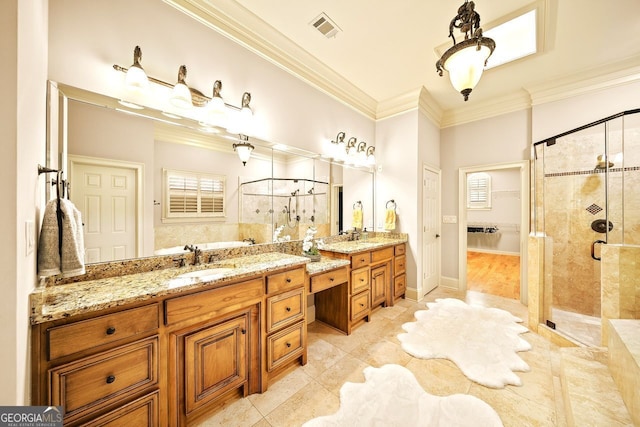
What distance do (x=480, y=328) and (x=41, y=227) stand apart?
3.75m

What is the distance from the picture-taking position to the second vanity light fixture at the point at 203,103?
59.1 inches

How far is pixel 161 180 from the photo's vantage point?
169cm

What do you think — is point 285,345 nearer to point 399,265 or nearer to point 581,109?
point 399,265

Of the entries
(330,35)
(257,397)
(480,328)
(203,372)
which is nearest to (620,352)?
(480,328)

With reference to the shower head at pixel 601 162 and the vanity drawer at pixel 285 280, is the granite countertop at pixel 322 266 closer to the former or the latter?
the vanity drawer at pixel 285 280

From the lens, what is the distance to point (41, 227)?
42.4 inches

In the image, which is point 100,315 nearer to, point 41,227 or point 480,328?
point 41,227

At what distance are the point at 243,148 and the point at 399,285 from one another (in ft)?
9.50

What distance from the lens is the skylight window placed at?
221 cm

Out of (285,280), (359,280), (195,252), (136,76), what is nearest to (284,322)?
(285,280)

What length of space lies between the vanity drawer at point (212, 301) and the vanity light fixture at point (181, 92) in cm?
142

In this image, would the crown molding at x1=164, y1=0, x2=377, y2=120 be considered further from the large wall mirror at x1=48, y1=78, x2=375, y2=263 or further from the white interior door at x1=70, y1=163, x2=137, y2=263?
the white interior door at x1=70, y1=163, x2=137, y2=263

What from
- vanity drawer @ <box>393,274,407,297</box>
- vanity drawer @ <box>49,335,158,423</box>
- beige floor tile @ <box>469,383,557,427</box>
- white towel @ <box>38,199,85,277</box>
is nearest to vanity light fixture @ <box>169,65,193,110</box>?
white towel @ <box>38,199,85,277</box>

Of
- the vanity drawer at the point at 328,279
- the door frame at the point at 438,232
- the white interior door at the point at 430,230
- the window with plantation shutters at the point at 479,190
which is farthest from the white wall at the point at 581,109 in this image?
the window with plantation shutters at the point at 479,190
